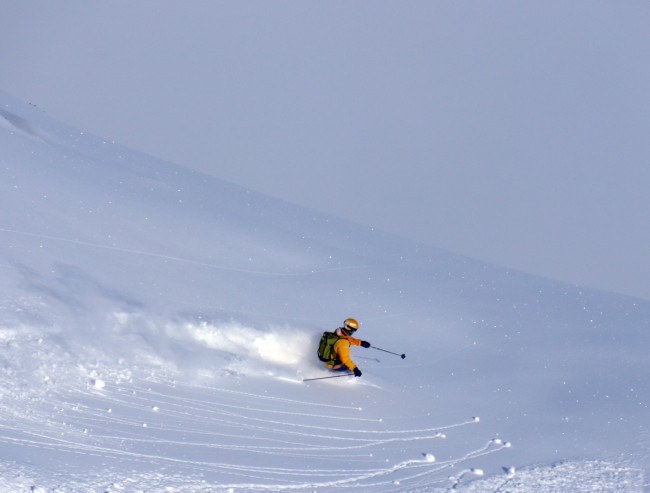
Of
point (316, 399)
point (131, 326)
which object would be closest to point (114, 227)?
point (131, 326)

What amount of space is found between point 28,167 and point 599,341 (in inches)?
426

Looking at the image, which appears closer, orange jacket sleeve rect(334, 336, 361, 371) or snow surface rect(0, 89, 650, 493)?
snow surface rect(0, 89, 650, 493)

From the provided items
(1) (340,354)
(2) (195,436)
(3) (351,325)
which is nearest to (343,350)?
(1) (340,354)

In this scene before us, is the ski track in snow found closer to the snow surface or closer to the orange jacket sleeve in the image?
the snow surface

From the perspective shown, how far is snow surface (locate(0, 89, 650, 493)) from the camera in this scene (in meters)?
7.79

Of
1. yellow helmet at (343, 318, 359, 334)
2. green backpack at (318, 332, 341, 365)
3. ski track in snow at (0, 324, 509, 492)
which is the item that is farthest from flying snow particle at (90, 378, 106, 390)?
yellow helmet at (343, 318, 359, 334)

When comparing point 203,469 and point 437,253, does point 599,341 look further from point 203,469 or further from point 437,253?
point 203,469

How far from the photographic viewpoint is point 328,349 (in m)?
10.8

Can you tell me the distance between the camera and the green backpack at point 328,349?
10.8 meters

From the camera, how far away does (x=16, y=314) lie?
9398 millimetres

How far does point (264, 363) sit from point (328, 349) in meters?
0.83

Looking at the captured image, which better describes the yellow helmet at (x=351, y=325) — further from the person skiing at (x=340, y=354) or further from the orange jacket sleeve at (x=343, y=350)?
the orange jacket sleeve at (x=343, y=350)

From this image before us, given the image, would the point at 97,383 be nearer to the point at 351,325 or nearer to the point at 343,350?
the point at 343,350

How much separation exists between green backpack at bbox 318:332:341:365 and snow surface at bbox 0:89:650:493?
0.28 m
